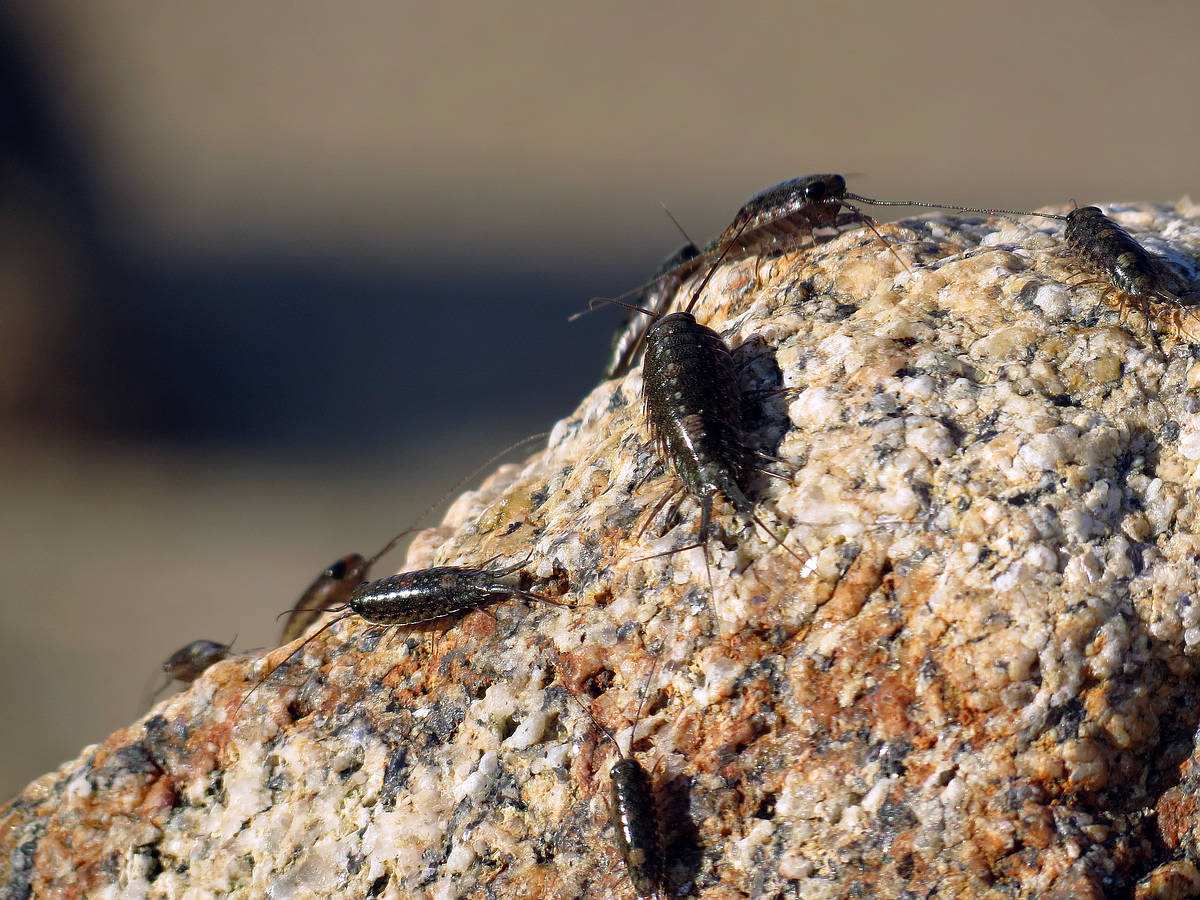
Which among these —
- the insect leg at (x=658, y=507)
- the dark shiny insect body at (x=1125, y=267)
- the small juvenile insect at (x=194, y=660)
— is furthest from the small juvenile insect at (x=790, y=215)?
the small juvenile insect at (x=194, y=660)

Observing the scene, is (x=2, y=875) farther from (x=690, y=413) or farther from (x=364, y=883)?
(x=690, y=413)

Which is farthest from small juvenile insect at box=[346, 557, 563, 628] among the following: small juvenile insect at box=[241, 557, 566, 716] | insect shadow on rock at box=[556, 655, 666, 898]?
insect shadow on rock at box=[556, 655, 666, 898]

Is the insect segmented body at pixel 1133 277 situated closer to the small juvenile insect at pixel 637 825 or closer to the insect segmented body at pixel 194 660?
the small juvenile insect at pixel 637 825

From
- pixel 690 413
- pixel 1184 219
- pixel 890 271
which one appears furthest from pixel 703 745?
pixel 1184 219

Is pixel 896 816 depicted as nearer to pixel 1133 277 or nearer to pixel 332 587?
pixel 1133 277

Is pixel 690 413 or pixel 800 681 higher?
pixel 690 413

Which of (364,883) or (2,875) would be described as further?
(2,875)
